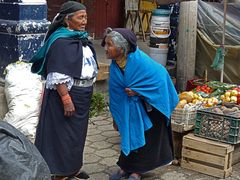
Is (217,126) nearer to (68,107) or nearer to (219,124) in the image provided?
(219,124)

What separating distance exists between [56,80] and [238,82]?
4.74 metres

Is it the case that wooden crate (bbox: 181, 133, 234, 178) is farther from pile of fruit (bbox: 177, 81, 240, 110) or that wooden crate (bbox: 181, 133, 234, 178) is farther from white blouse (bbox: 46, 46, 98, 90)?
white blouse (bbox: 46, 46, 98, 90)

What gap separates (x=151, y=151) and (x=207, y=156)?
67 cm

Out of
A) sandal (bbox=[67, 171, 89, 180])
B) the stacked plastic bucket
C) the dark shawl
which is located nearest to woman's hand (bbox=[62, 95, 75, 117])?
the dark shawl

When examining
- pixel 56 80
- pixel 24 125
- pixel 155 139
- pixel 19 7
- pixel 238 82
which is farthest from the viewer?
pixel 238 82

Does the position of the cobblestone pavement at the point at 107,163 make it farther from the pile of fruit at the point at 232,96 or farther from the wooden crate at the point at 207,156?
the pile of fruit at the point at 232,96

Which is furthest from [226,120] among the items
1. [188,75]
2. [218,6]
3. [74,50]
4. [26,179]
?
[218,6]

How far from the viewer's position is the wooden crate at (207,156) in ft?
16.0

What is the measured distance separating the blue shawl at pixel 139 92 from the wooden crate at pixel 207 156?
2.17 ft

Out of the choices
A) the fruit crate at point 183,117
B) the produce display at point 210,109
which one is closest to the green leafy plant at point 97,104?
the produce display at point 210,109

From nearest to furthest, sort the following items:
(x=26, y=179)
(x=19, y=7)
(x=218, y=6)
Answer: (x=26, y=179)
(x=19, y=7)
(x=218, y=6)

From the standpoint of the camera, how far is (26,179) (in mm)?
2611

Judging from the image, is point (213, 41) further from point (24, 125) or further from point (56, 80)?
point (56, 80)

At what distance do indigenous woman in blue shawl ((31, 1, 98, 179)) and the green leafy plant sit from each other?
2.49 m
